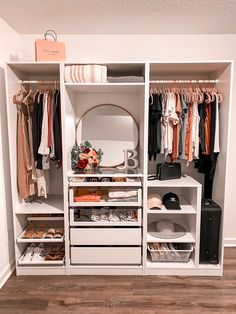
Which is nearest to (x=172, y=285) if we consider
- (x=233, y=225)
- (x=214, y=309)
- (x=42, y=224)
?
(x=214, y=309)

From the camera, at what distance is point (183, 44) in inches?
103

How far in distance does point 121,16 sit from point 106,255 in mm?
2207

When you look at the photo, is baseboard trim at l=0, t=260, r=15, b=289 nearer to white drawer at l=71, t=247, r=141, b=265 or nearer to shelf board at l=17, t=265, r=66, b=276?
shelf board at l=17, t=265, r=66, b=276

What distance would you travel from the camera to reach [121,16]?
2182 millimetres

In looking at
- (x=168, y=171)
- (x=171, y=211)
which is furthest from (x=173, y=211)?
(x=168, y=171)

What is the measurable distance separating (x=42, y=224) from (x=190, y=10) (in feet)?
8.33

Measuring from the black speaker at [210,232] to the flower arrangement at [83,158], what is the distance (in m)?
1.13

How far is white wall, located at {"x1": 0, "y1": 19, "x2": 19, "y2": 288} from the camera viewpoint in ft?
7.14

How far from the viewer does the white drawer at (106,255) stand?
2.26 m

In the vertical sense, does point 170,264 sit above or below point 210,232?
below

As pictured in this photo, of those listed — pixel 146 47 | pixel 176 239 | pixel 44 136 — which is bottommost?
pixel 176 239

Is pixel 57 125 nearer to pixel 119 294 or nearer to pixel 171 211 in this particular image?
pixel 171 211

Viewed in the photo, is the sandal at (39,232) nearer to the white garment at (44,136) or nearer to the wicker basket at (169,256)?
the white garment at (44,136)

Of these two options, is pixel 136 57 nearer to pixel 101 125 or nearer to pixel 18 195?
pixel 101 125
